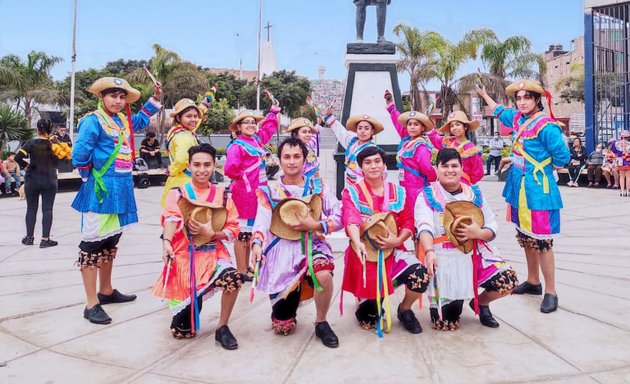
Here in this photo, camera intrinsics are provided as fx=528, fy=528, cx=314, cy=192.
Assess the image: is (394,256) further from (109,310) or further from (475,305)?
(109,310)

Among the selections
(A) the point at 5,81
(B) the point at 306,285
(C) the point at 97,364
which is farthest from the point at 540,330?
(A) the point at 5,81

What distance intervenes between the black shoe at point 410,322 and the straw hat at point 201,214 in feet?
4.50

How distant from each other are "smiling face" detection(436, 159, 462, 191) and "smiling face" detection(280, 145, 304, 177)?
94 cm

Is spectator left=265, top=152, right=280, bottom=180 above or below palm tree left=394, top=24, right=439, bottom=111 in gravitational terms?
below

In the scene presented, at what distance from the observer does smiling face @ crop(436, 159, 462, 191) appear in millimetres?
3496

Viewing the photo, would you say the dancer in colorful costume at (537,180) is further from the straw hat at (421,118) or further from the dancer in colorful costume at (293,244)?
the dancer in colorful costume at (293,244)

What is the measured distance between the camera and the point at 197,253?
11.1ft

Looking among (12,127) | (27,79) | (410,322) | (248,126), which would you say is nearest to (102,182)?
(248,126)

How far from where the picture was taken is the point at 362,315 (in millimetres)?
3652

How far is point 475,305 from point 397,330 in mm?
541

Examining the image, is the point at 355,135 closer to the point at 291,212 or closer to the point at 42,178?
the point at 291,212

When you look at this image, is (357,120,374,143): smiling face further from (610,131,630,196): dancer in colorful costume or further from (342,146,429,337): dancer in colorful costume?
(610,131,630,196): dancer in colorful costume

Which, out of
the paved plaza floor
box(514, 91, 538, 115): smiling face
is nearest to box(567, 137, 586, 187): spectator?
the paved plaza floor

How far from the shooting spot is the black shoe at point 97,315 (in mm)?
3705
